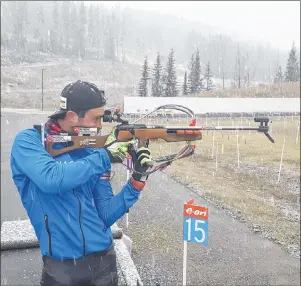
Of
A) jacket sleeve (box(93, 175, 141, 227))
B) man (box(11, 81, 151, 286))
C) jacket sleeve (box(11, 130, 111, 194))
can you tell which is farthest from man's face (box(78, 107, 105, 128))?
jacket sleeve (box(93, 175, 141, 227))

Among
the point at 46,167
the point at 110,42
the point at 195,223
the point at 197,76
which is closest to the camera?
the point at 46,167

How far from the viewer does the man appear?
201cm

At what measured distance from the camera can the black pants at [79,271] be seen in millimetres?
2156

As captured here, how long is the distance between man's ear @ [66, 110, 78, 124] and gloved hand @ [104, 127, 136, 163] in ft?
0.82

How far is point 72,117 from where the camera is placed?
2.17 metres

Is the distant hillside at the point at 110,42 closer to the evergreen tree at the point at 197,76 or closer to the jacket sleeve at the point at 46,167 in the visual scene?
the evergreen tree at the point at 197,76

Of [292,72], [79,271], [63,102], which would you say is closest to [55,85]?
[63,102]

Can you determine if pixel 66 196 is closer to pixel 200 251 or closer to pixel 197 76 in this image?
pixel 200 251

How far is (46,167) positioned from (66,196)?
271 mm

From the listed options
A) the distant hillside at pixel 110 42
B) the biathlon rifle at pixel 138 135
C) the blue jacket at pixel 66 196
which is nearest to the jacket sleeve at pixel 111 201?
the blue jacket at pixel 66 196

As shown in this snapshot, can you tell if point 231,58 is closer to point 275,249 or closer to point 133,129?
point 275,249

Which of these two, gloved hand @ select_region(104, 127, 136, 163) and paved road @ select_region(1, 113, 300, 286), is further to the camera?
paved road @ select_region(1, 113, 300, 286)

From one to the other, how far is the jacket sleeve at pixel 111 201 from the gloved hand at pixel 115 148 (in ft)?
0.67

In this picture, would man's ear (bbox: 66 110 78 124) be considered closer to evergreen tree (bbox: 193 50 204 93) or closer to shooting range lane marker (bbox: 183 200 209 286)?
shooting range lane marker (bbox: 183 200 209 286)
